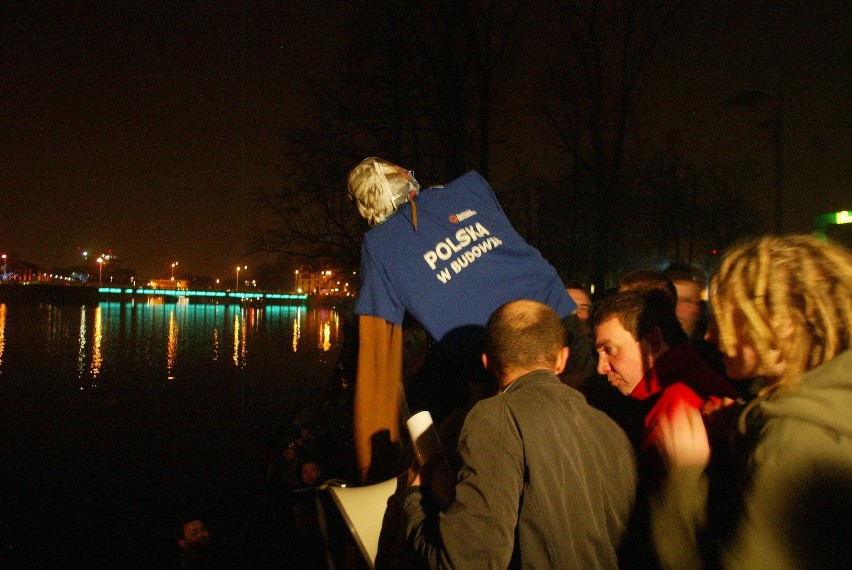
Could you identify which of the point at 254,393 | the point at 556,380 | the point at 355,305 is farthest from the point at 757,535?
the point at 254,393

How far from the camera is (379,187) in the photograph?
2270mm

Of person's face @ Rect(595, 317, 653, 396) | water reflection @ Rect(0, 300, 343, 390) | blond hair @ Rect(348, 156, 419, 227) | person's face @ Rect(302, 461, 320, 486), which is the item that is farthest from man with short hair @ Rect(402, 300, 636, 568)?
water reflection @ Rect(0, 300, 343, 390)

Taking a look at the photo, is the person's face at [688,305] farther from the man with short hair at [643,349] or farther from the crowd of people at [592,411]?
the crowd of people at [592,411]

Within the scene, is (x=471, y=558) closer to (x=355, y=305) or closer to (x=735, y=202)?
(x=355, y=305)

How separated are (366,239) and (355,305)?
0.73 ft

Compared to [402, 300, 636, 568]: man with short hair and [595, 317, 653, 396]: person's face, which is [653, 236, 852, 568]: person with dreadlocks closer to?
[402, 300, 636, 568]: man with short hair

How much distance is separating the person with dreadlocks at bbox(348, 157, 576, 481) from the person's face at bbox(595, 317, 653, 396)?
0.84 ft

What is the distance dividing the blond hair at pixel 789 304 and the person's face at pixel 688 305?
100 inches

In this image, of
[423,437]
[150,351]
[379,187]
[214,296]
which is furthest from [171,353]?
[214,296]

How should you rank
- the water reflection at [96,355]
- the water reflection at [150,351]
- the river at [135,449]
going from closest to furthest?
the river at [135,449]
the water reflection at [96,355]
the water reflection at [150,351]

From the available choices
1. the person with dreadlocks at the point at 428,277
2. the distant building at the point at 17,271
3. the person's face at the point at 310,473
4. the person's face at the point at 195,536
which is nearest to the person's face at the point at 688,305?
the person with dreadlocks at the point at 428,277

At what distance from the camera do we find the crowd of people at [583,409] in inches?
53.8

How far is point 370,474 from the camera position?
6.86ft

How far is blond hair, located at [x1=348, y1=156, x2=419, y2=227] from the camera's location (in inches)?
89.1
